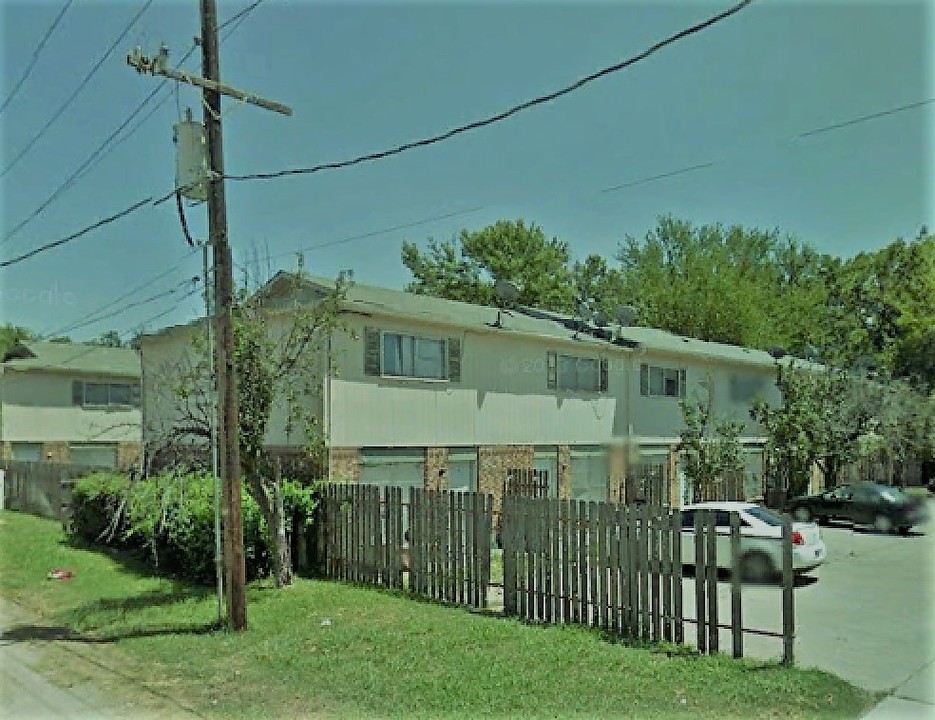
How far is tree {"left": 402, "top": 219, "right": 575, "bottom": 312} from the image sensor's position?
47031 mm

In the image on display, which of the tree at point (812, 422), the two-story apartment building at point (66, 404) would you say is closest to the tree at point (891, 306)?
the tree at point (812, 422)

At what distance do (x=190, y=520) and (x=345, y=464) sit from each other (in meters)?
4.16

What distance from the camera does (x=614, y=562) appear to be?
9180 mm

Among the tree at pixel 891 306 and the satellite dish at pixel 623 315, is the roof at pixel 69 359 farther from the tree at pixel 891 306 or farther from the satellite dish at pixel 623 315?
the tree at pixel 891 306

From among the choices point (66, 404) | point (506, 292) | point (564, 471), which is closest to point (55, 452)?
point (66, 404)

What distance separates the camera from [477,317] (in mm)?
21062

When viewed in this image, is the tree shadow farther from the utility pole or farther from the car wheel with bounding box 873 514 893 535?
the car wheel with bounding box 873 514 893 535

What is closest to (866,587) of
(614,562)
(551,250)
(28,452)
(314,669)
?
(614,562)

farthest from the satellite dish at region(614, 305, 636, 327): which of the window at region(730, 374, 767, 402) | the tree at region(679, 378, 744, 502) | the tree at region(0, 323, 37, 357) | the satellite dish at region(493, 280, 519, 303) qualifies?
the tree at region(0, 323, 37, 357)

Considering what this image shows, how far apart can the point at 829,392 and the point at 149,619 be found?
2334cm

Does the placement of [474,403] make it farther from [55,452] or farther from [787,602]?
[55,452]

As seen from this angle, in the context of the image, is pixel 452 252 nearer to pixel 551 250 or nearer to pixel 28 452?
pixel 551 250

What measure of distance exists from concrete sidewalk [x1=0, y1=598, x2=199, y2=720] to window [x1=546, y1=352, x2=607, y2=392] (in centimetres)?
1439

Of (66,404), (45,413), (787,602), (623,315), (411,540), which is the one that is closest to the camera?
(787,602)
